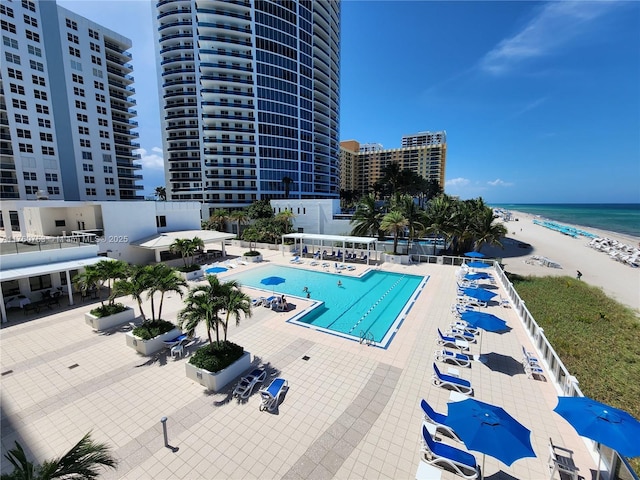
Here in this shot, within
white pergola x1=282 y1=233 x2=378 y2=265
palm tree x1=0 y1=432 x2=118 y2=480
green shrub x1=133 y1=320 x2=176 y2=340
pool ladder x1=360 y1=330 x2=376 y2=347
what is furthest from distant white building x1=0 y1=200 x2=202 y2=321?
pool ladder x1=360 y1=330 x2=376 y2=347

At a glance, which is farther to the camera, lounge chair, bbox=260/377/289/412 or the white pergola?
the white pergola

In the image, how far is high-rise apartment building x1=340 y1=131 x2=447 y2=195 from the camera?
133250 millimetres

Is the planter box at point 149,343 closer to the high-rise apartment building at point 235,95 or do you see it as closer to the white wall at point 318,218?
the white wall at point 318,218

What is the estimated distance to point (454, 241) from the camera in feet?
108

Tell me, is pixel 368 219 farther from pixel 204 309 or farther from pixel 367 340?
pixel 204 309

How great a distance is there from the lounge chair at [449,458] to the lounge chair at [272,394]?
4351 millimetres

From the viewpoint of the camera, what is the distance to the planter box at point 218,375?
9.58 metres

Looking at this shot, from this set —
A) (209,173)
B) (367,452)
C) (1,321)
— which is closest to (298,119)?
(209,173)

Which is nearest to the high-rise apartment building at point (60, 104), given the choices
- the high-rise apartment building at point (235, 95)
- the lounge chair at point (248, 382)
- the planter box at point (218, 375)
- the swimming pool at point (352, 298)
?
the high-rise apartment building at point (235, 95)

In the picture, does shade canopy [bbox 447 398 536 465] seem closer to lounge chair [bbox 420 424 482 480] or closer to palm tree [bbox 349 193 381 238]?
lounge chair [bbox 420 424 482 480]

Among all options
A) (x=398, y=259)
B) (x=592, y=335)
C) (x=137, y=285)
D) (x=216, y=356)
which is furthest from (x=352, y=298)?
(x=592, y=335)

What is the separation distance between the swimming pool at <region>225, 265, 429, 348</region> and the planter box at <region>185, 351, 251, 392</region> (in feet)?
15.8

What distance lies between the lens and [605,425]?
5.84 metres

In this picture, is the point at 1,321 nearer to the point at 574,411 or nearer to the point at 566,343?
the point at 574,411
